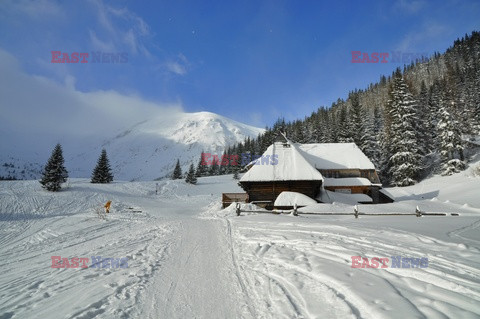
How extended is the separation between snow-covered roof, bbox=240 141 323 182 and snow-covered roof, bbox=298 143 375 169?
6043mm

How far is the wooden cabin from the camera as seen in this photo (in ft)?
75.0

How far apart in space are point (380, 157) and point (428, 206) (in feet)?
84.7

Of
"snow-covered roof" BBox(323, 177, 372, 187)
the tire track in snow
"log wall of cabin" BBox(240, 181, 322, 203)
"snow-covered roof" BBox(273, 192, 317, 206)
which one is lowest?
the tire track in snow

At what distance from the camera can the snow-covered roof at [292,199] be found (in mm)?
20734

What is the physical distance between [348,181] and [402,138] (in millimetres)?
15107

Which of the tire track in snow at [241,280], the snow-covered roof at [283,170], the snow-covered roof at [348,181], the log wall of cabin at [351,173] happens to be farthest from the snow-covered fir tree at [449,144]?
the tire track in snow at [241,280]

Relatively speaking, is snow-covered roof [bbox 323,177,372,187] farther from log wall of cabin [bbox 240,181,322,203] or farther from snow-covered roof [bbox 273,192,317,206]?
snow-covered roof [bbox 273,192,317,206]

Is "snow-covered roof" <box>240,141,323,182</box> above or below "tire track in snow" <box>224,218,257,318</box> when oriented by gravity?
above

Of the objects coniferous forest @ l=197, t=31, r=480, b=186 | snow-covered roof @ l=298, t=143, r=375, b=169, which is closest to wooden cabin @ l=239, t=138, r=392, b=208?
snow-covered roof @ l=298, t=143, r=375, b=169

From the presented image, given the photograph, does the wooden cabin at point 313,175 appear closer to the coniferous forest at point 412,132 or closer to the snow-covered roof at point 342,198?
the snow-covered roof at point 342,198

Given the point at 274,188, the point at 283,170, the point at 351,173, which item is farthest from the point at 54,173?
the point at 351,173

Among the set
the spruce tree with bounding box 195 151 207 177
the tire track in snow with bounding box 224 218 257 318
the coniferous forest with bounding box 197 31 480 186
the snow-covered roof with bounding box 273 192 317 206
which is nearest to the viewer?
the tire track in snow with bounding box 224 218 257 318

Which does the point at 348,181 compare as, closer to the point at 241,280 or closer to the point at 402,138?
the point at 402,138

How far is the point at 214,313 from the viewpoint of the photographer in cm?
404
